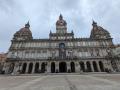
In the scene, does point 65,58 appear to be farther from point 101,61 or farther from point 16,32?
point 16,32

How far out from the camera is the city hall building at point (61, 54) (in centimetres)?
5347

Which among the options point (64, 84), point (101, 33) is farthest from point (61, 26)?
point (64, 84)

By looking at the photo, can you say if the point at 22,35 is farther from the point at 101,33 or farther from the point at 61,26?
the point at 101,33

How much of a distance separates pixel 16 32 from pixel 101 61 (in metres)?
44.2

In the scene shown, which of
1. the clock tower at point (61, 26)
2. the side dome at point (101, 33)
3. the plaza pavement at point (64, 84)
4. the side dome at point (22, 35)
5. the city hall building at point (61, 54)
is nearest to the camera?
the plaza pavement at point (64, 84)

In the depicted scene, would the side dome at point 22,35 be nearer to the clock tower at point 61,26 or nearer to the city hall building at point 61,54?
the city hall building at point 61,54

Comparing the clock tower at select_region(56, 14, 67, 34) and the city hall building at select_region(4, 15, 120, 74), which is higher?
Result: the clock tower at select_region(56, 14, 67, 34)

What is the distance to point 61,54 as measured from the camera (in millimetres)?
56344

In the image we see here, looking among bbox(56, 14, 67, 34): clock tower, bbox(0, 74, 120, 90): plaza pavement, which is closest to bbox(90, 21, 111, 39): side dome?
bbox(56, 14, 67, 34): clock tower

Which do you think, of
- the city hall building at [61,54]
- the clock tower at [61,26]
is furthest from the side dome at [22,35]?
the clock tower at [61,26]

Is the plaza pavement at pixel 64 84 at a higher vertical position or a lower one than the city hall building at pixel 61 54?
lower

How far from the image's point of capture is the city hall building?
53.5 m

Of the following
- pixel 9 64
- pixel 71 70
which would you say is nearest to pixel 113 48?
pixel 71 70

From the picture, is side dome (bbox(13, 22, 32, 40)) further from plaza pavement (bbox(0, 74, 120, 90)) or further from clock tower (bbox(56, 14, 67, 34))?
plaza pavement (bbox(0, 74, 120, 90))
